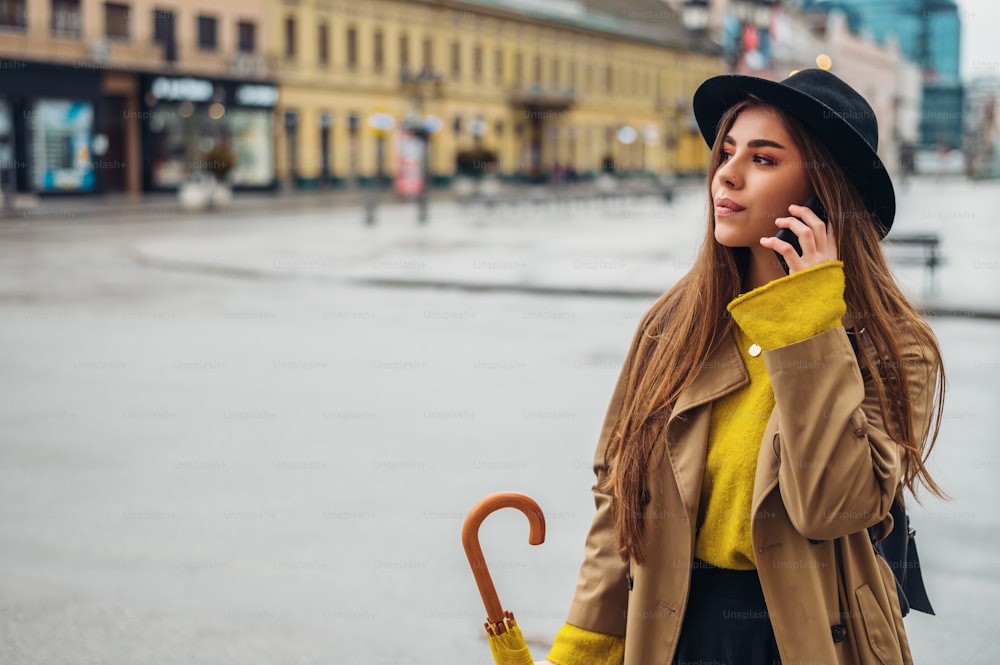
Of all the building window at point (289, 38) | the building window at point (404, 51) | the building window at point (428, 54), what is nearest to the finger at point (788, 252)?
the building window at point (289, 38)

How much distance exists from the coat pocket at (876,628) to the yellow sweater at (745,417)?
18 cm

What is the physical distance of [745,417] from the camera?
6.78ft

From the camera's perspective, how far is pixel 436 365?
10641 millimetres

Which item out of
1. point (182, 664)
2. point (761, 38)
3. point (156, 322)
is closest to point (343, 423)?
Answer: point (182, 664)

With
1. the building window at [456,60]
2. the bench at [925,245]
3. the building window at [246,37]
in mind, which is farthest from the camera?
the building window at [456,60]

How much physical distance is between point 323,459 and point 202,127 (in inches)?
1615

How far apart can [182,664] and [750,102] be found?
3051 mm

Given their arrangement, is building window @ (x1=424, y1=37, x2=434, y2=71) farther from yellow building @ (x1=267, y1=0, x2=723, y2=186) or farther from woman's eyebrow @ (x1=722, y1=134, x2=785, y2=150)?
woman's eyebrow @ (x1=722, y1=134, x2=785, y2=150)

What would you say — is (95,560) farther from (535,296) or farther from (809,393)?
(535,296)

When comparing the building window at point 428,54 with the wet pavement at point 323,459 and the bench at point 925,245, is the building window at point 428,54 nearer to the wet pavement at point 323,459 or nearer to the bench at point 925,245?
the wet pavement at point 323,459

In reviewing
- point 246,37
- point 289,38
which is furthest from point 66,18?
point 289,38

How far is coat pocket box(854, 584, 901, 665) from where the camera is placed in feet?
6.56

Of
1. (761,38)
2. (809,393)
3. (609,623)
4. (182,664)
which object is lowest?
(182,664)

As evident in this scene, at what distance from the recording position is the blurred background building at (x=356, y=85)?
3966 cm
